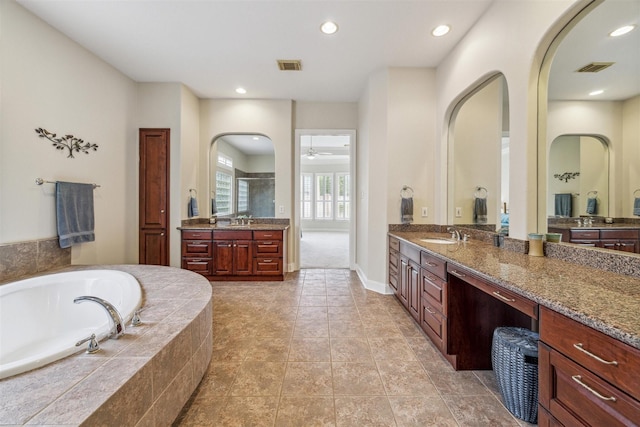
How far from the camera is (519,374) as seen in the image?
4.63ft

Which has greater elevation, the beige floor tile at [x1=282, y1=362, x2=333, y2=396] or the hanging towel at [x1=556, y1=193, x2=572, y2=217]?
the hanging towel at [x1=556, y1=193, x2=572, y2=217]

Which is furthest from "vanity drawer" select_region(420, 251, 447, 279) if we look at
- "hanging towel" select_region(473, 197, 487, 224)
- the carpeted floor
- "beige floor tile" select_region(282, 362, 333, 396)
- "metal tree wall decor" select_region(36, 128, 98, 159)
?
"metal tree wall decor" select_region(36, 128, 98, 159)

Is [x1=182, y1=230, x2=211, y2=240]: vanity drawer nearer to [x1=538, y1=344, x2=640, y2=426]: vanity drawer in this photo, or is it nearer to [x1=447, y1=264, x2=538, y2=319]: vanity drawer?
[x1=447, y1=264, x2=538, y2=319]: vanity drawer

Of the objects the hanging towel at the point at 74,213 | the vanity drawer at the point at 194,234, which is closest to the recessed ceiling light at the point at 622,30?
the vanity drawer at the point at 194,234

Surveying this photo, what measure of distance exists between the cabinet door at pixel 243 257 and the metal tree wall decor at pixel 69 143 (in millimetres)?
2052

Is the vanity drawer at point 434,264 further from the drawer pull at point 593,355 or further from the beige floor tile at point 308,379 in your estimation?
the beige floor tile at point 308,379

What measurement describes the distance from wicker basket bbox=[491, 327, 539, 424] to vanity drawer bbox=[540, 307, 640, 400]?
1.45 ft

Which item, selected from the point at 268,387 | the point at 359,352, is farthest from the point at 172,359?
the point at 359,352

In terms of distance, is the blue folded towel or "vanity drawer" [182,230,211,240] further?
the blue folded towel

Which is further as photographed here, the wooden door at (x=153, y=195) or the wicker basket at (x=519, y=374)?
the wooden door at (x=153, y=195)

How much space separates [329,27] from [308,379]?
3105 mm

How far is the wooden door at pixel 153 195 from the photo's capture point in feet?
12.2

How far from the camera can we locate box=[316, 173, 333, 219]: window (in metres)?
10.0

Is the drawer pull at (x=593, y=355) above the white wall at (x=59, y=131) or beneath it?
beneath
